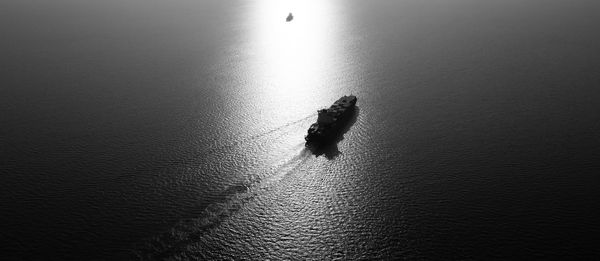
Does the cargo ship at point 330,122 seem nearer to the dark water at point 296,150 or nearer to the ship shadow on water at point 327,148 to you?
the ship shadow on water at point 327,148

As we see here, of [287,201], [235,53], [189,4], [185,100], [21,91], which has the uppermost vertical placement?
[189,4]

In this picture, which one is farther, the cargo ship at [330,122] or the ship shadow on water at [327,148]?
the cargo ship at [330,122]

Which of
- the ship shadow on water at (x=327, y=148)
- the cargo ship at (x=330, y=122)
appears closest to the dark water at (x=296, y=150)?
the ship shadow on water at (x=327, y=148)

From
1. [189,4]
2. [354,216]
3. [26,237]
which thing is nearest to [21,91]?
[26,237]

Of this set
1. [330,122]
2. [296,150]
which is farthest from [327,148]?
[296,150]

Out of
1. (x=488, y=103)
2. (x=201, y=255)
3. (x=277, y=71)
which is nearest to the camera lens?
(x=201, y=255)

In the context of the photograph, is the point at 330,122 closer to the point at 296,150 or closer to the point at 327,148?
the point at 327,148

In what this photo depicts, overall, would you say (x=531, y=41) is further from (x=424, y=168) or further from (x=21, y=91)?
(x=21, y=91)
